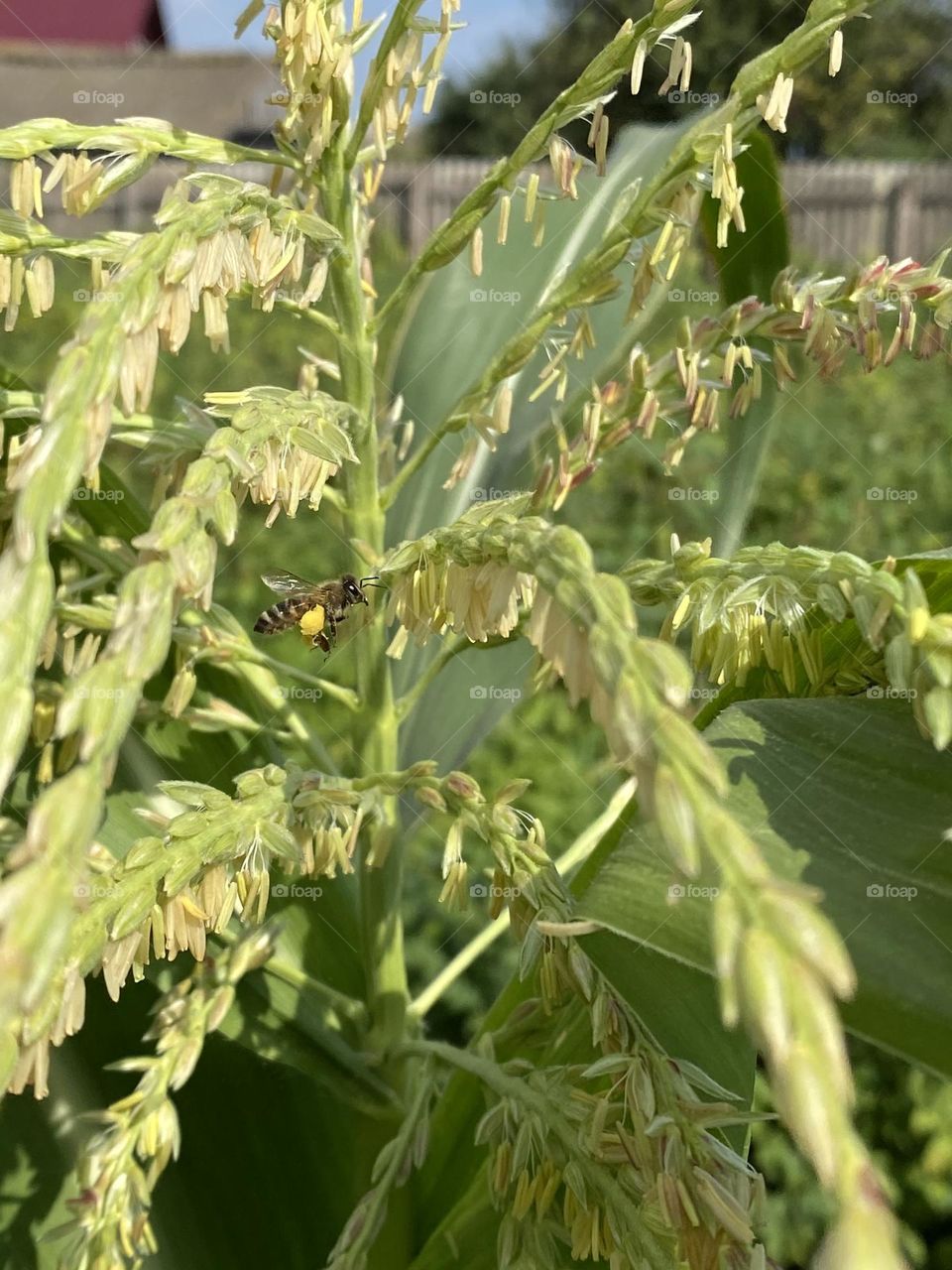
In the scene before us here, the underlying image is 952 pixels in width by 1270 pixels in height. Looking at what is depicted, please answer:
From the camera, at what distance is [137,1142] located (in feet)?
2.34

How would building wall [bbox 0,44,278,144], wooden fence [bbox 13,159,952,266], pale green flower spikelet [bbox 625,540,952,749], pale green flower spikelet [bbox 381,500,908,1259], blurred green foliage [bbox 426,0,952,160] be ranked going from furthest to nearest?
blurred green foliage [bbox 426,0,952,160]
building wall [bbox 0,44,278,144]
wooden fence [bbox 13,159,952,266]
pale green flower spikelet [bbox 625,540,952,749]
pale green flower spikelet [bbox 381,500,908,1259]

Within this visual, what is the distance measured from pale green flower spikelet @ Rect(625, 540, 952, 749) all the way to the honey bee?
365mm

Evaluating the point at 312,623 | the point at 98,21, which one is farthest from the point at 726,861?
the point at 98,21

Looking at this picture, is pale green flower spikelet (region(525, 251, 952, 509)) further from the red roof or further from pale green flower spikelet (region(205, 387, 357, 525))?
the red roof

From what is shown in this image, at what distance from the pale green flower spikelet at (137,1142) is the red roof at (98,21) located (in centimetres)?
1425

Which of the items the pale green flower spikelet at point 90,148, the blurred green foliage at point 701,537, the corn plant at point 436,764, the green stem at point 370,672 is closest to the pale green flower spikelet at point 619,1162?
the corn plant at point 436,764

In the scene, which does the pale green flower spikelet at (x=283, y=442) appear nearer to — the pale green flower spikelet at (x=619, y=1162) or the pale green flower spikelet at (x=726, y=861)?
the pale green flower spikelet at (x=726, y=861)

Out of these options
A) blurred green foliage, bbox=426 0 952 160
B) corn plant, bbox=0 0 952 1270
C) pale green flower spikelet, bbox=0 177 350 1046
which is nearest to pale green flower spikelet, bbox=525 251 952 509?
corn plant, bbox=0 0 952 1270

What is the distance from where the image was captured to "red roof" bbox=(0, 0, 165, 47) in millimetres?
13180

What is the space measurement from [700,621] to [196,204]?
0.35 meters

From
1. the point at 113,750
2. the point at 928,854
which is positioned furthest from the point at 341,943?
the point at 113,750

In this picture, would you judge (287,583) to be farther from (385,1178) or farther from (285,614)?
(385,1178)

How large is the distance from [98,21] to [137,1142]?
16.4 metres

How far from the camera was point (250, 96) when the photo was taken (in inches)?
379
